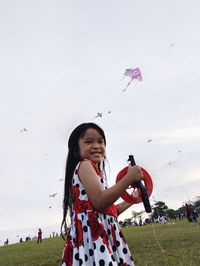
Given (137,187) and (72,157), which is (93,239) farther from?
(72,157)

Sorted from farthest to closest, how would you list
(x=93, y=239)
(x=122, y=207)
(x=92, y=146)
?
(x=122, y=207) → (x=92, y=146) → (x=93, y=239)

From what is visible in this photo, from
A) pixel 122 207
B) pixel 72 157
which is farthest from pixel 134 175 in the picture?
pixel 72 157

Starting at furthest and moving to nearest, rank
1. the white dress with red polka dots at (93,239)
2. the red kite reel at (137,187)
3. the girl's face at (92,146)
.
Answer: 1. the girl's face at (92,146)
2. the red kite reel at (137,187)
3. the white dress with red polka dots at (93,239)

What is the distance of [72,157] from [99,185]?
67cm

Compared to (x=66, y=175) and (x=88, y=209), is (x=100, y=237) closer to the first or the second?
(x=88, y=209)

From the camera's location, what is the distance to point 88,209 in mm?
3086

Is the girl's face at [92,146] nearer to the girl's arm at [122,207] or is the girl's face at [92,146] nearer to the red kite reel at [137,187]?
the red kite reel at [137,187]

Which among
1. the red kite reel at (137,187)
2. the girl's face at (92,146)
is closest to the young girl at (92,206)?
the girl's face at (92,146)

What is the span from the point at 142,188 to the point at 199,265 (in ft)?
19.3

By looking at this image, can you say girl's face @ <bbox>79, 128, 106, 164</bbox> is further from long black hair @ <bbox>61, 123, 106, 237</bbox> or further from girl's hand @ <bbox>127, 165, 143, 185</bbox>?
girl's hand @ <bbox>127, 165, 143, 185</bbox>

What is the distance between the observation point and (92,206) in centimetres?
306

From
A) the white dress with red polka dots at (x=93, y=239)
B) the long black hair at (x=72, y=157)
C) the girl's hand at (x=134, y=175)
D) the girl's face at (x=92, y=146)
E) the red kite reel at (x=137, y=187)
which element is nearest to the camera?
the girl's hand at (x=134, y=175)

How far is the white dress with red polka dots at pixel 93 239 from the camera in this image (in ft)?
9.58

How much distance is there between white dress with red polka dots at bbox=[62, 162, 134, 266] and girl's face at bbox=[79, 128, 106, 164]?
292 millimetres
